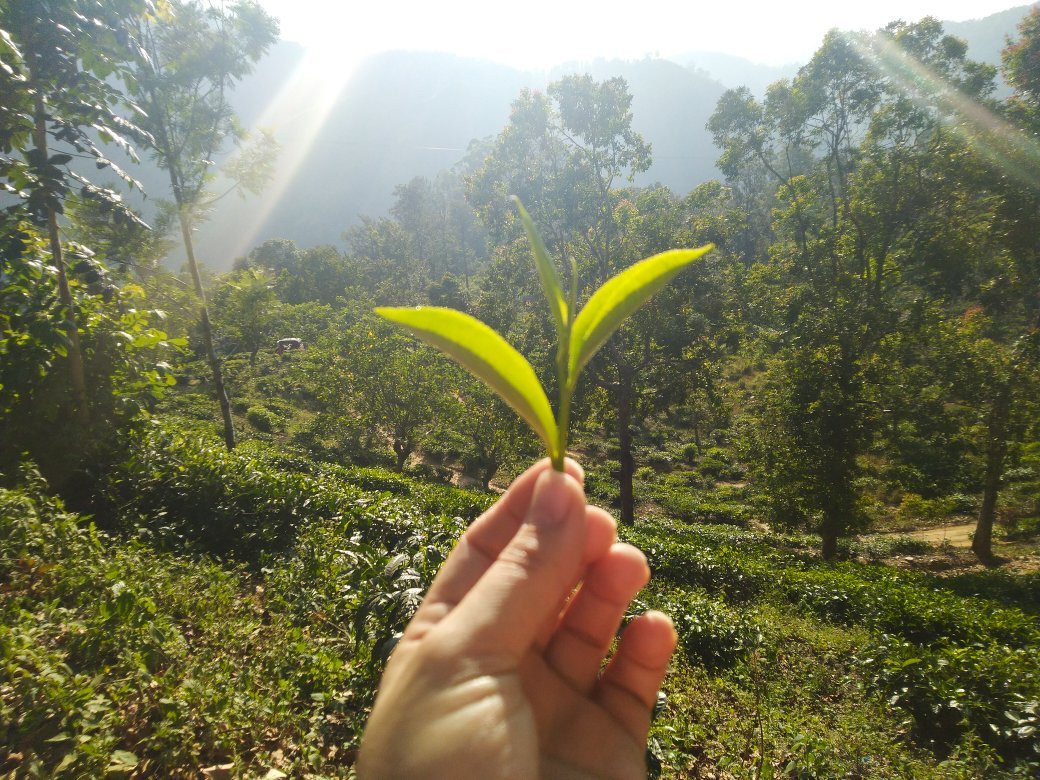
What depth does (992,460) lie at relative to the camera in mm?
10969

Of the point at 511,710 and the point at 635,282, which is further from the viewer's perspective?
the point at 635,282

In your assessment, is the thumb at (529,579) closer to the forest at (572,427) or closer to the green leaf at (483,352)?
the green leaf at (483,352)

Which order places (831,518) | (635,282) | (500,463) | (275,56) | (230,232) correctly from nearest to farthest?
(635,282) → (831,518) → (500,463) → (230,232) → (275,56)

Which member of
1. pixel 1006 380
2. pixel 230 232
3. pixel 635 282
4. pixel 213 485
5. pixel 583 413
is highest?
pixel 230 232

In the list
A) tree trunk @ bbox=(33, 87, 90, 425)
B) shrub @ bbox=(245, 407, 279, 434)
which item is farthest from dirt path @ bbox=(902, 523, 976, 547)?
shrub @ bbox=(245, 407, 279, 434)

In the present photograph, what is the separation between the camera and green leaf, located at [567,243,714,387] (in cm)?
131

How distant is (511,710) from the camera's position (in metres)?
1.12

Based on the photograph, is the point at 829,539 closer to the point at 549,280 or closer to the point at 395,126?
the point at 549,280

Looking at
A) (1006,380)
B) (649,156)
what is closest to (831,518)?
(1006,380)

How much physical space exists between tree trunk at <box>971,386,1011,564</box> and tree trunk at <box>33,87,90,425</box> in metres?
14.4

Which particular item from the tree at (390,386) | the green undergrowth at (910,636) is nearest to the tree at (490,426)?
the tree at (390,386)

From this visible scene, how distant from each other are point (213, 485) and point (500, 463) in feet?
38.4

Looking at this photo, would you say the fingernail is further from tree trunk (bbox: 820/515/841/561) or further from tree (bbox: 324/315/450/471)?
tree (bbox: 324/315/450/471)

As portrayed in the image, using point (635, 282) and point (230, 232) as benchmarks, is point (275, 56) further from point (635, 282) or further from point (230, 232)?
point (635, 282)
